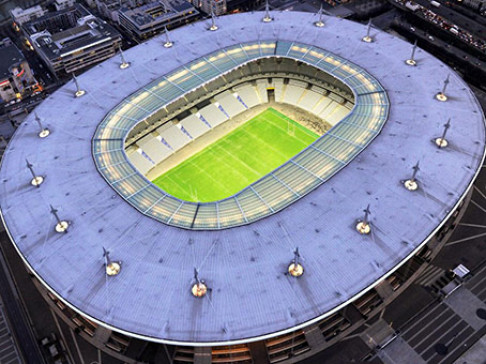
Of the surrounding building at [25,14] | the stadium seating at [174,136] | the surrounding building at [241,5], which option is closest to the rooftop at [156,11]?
the surrounding building at [241,5]

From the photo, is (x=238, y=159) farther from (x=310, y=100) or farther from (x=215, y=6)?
(x=215, y=6)

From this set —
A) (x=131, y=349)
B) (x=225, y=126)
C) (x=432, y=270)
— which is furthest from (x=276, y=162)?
(x=131, y=349)

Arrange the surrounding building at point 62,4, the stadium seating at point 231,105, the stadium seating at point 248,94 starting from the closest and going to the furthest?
the stadium seating at point 231,105 → the stadium seating at point 248,94 → the surrounding building at point 62,4

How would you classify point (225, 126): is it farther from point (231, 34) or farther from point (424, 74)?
point (424, 74)

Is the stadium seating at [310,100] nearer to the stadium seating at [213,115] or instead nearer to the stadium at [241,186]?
the stadium at [241,186]

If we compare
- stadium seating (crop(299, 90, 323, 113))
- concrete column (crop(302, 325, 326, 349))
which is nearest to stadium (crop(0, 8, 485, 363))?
concrete column (crop(302, 325, 326, 349))

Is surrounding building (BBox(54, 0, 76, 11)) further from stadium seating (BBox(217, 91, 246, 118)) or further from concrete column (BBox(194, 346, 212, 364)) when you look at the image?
concrete column (BBox(194, 346, 212, 364))
